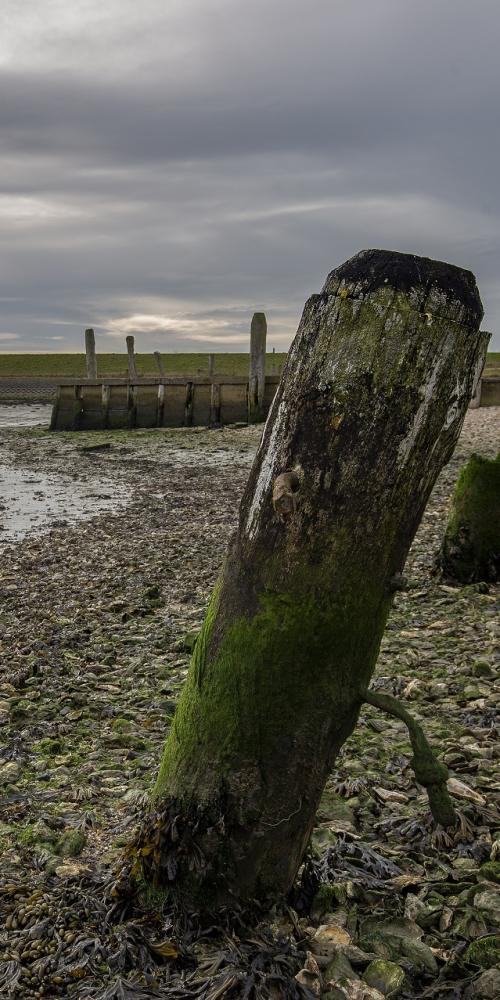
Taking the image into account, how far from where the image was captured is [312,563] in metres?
2.65

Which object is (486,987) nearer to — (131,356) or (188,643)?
(188,643)

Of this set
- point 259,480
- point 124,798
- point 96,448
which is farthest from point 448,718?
point 96,448

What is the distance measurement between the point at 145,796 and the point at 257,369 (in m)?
22.7

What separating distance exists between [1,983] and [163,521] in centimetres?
967

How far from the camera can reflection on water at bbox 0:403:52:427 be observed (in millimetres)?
31269


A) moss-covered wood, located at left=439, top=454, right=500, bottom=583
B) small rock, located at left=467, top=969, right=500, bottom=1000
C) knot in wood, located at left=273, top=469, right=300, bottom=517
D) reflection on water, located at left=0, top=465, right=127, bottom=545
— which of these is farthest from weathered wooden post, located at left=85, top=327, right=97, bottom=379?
small rock, located at left=467, top=969, right=500, bottom=1000

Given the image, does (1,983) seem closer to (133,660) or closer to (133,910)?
(133,910)

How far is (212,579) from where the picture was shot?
8891 millimetres

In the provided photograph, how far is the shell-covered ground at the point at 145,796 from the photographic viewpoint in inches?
108

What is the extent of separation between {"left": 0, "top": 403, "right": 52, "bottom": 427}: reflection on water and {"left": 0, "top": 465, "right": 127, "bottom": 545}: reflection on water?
1352 cm

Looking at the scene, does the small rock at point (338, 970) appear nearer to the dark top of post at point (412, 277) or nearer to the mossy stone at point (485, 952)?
the mossy stone at point (485, 952)

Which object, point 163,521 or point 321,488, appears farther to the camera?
point 163,521

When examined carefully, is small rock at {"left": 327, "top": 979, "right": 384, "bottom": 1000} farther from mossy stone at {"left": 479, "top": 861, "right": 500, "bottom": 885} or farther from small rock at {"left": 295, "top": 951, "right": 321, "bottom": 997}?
mossy stone at {"left": 479, "top": 861, "right": 500, "bottom": 885}

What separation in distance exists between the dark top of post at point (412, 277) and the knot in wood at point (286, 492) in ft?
2.12
